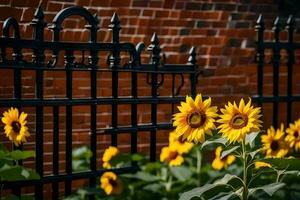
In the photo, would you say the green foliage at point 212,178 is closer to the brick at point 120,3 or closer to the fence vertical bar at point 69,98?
the fence vertical bar at point 69,98

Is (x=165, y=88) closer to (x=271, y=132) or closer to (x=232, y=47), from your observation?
(x=232, y=47)

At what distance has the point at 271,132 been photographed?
13.0ft

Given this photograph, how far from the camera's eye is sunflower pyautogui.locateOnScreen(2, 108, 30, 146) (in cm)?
326

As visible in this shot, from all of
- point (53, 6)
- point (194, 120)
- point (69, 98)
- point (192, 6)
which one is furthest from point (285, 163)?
point (192, 6)

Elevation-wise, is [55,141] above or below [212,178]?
above

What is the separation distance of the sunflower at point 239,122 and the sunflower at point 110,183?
118 cm

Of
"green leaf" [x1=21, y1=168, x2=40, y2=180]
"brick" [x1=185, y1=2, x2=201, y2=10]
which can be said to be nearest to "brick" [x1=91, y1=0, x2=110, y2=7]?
"brick" [x1=185, y1=2, x2=201, y2=10]

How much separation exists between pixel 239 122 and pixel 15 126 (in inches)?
41.9

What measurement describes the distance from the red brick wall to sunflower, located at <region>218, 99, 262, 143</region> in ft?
7.79

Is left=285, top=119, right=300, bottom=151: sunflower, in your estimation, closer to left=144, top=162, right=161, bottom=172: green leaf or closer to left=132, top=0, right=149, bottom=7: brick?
left=144, top=162, right=161, bottom=172: green leaf

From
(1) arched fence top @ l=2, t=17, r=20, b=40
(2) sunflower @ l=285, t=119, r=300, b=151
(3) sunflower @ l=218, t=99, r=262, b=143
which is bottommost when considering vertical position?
(2) sunflower @ l=285, t=119, r=300, b=151

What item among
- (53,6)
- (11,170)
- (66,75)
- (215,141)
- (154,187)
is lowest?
(154,187)

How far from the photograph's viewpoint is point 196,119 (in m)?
2.80

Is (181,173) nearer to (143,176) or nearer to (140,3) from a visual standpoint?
(143,176)
